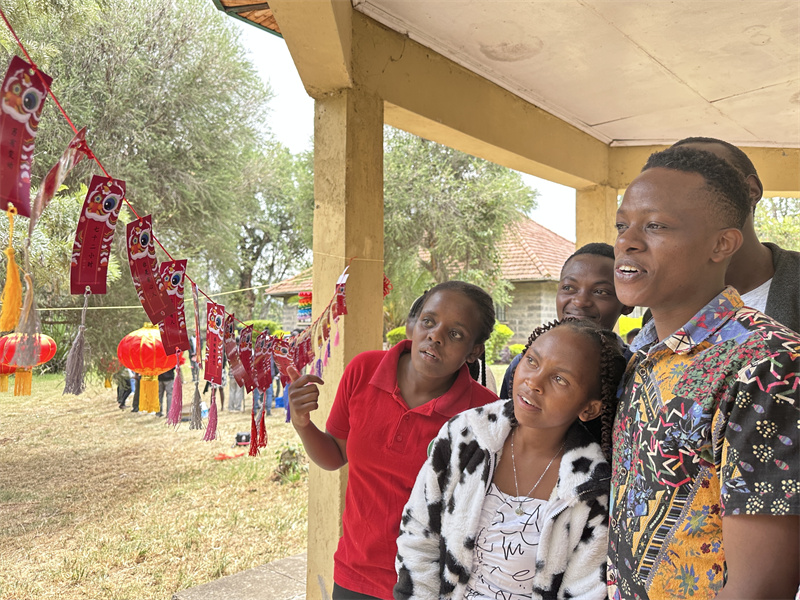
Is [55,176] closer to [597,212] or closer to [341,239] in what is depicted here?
[341,239]

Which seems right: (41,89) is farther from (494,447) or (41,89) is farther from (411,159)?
(411,159)

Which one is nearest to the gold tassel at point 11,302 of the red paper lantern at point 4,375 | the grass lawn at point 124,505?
the grass lawn at point 124,505

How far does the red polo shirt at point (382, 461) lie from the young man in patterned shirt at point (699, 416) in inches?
26.4

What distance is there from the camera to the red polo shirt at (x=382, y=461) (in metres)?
1.72

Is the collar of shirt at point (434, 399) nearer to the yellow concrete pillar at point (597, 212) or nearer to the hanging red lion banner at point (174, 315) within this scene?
the hanging red lion banner at point (174, 315)

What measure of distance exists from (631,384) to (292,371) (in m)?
1.23

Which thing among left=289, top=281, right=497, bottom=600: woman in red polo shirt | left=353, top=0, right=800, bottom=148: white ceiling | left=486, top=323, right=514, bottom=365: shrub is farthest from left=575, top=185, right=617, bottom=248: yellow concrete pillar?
left=486, top=323, right=514, bottom=365: shrub

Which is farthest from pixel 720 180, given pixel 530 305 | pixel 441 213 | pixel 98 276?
pixel 530 305

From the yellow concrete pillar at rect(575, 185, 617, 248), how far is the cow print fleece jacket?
4.06m

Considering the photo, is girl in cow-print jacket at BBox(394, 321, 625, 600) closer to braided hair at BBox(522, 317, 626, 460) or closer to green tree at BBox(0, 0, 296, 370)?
braided hair at BBox(522, 317, 626, 460)

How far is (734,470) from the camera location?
2.88 ft

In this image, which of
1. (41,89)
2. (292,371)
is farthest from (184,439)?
(41,89)

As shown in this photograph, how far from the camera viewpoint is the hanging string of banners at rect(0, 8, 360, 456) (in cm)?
131

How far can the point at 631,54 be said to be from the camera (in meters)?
3.57
